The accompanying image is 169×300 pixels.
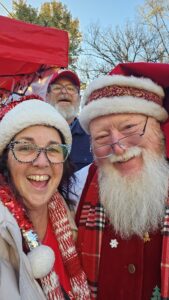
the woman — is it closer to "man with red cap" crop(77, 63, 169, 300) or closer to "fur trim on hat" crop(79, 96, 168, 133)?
"man with red cap" crop(77, 63, 169, 300)

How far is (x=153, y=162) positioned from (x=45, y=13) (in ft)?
68.2

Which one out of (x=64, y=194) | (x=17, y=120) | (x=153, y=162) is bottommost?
(x=64, y=194)

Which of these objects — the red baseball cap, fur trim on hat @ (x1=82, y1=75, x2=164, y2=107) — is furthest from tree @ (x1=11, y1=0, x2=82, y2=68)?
fur trim on hat @ (x1=82, y1=75, x2=164, y2=107)

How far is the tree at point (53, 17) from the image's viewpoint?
20.6 m

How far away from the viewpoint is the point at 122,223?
2195mm

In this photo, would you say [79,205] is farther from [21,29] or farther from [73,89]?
[73,89]

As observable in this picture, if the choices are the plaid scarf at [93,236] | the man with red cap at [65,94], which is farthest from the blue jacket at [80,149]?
the plaid scarf at [93,236]

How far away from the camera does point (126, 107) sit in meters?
2.23

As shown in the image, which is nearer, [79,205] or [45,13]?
[79,205]

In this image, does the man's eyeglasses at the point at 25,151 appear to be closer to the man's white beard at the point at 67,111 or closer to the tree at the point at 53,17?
the man's white beard at the point at 67,111

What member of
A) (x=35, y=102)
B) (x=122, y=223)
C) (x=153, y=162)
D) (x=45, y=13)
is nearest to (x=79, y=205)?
(x=122, y=223)

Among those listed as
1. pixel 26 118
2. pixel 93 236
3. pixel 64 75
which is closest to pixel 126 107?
pixel 26 118

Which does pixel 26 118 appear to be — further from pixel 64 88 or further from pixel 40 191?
pixel 64 88

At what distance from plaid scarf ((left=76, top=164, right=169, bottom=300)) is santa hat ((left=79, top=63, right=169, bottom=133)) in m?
0.51
